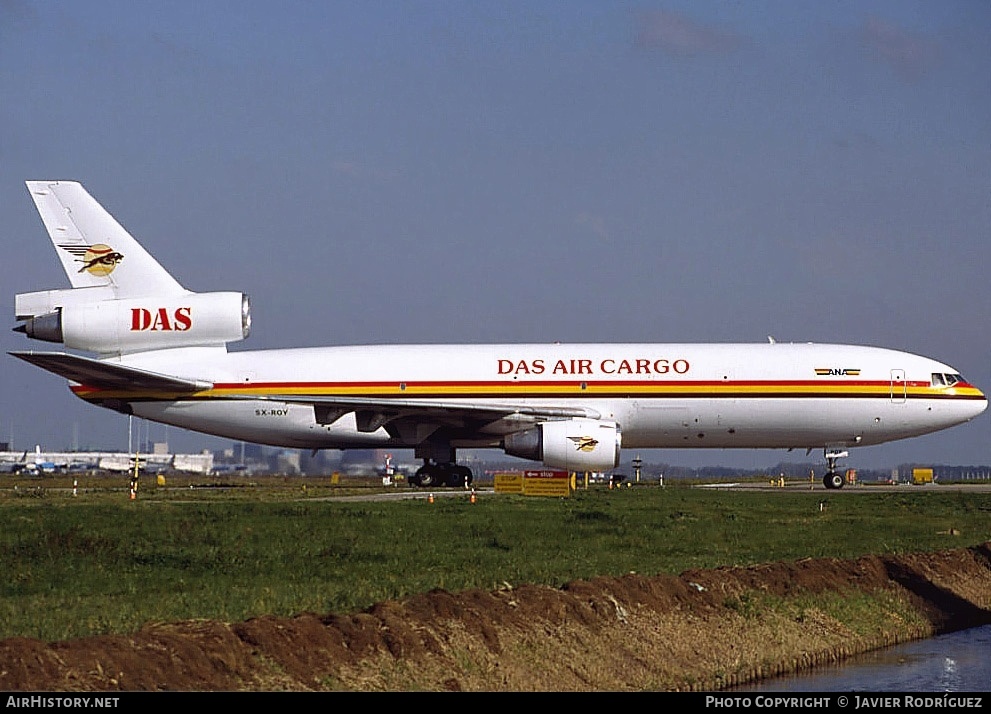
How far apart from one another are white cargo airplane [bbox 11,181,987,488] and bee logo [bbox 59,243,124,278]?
0.04 meters

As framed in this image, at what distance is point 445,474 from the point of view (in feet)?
167

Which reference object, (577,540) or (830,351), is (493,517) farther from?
(830,351)

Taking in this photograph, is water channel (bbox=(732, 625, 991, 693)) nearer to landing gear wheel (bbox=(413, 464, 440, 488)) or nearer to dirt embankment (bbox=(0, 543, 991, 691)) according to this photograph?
dirt embankment (bbox=(0, 543, 991, 691))

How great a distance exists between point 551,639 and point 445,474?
108ft

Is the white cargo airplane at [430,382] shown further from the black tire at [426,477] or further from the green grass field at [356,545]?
the green grass field at [356,545]

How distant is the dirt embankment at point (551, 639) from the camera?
14109mm

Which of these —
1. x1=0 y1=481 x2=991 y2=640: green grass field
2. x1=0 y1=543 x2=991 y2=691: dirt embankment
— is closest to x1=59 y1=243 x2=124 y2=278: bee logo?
x1=0 y1=481 x2=991 y2=640: green grass field

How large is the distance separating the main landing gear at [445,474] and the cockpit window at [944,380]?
744 inches

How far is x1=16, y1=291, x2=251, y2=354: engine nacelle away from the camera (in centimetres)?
4866

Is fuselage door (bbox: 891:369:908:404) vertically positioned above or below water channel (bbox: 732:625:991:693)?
above

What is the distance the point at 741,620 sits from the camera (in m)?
21.8

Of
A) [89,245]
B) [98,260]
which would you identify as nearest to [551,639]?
[98,260]

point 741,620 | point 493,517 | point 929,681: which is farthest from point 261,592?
point 493,517
